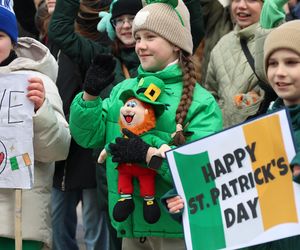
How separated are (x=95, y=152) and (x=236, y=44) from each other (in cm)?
118

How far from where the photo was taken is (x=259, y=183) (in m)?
3.49

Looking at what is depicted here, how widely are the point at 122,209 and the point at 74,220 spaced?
2118 mm

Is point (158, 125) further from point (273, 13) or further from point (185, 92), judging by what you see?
point (273, 13)

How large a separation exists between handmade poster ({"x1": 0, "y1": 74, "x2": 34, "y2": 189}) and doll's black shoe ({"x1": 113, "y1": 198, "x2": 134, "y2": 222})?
1.60 ft

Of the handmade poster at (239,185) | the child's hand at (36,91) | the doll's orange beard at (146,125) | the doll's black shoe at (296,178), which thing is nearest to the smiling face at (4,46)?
the child's hand at (36,91)

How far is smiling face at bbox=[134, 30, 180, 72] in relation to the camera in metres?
4.29

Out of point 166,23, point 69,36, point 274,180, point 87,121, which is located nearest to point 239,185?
point 274,180

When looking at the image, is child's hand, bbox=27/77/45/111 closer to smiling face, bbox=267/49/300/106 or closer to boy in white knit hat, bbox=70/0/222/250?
boy in white knit hat, bbox=70/0/222/250

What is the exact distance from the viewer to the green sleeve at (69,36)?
541 cm

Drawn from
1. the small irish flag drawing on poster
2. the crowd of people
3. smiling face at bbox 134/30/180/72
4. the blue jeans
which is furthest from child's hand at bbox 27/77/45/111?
the blue jeans

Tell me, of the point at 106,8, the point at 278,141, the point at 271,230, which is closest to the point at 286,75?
the point at 278,141

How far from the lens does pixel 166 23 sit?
4.31 metres

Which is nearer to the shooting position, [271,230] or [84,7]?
[271,230]

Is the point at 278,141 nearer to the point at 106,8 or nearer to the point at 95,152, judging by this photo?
the point at 95,152
